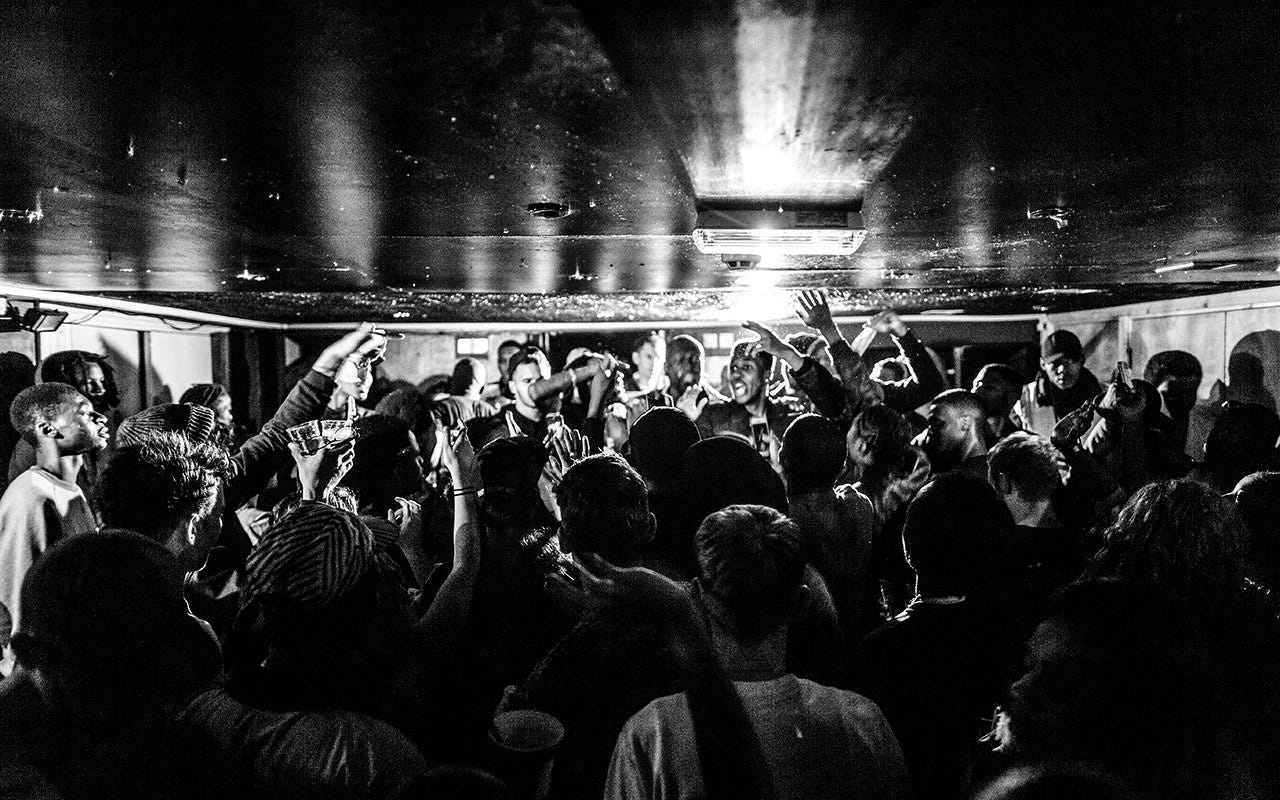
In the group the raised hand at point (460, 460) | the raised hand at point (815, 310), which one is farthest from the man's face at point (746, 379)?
the raised hand at point (460, 460)

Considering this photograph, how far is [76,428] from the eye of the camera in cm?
360

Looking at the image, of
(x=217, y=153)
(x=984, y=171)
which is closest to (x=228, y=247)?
(x=217, y=153)

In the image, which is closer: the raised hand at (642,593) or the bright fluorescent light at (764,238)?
the raised hand at (642,593)

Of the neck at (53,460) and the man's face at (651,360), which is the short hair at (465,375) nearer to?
the man's face at (651,360)

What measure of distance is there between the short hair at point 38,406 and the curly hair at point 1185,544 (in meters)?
4.23

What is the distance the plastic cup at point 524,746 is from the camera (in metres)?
1.54

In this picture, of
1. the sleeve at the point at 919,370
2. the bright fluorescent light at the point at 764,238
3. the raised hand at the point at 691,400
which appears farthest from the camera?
the raised hand at the point at 691,400

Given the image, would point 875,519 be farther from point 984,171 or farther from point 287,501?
point 287,501

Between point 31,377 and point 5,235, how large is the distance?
10.5ft

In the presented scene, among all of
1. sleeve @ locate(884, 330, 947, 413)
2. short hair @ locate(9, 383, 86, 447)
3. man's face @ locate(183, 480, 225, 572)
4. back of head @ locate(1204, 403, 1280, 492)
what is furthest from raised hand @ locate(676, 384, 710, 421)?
short hair @ locate(9, 383, 86, 447)

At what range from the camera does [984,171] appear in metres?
2.90

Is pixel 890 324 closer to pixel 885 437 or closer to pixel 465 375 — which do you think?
pixel 885 437

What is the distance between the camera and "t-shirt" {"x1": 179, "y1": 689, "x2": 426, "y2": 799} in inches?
57.5

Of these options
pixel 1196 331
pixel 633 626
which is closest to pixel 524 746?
pixel 633 626
